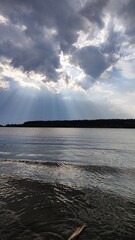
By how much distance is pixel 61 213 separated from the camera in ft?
39.5

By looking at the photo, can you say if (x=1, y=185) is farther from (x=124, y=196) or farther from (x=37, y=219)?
(x=124, y=196)

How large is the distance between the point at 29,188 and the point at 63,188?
8.72ft

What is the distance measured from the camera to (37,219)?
11.2 meters

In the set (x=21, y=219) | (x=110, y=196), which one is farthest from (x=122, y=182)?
(x=21, y=219)

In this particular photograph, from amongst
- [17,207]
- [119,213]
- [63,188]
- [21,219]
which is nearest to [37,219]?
[21,219]

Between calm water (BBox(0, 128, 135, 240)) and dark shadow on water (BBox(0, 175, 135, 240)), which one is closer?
dark shadow on water (BBox(0, 175, 135, 240))

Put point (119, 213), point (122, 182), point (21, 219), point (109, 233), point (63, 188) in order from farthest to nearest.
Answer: point (122, 182) → point (63, 188) → point (119, 213) → point (21, 219) → point (109, 233)

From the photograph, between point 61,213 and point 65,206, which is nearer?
point 61,213

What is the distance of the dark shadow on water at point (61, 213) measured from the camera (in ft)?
31.7

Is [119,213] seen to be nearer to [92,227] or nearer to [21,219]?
[92,227]

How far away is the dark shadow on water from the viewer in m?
9.66

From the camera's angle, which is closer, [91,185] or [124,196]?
[124,196]

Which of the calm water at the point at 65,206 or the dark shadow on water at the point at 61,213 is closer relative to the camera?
the dark shadow on water at the point at 61,213

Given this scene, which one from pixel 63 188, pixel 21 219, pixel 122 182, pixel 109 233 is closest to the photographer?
pixel 109 233
